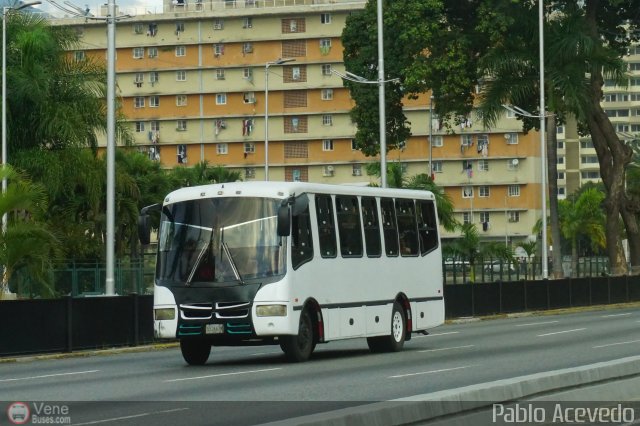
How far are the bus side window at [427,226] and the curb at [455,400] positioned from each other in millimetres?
14670

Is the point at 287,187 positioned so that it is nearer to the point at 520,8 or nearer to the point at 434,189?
Answer: the point at 520,8

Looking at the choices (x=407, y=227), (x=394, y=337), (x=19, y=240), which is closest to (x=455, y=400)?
(x=394, y=337)

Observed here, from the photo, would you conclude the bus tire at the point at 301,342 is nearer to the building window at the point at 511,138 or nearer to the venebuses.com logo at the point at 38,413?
the venebuses.com logo at the point at 38,413

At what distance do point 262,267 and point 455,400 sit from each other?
12.3 m

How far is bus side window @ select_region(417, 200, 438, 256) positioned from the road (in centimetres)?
205

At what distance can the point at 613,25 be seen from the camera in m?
63.9

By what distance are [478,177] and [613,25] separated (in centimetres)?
6616

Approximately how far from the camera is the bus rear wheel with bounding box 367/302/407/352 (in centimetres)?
2841

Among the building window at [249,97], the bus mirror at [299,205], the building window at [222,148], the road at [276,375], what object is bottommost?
the road at [276,375]

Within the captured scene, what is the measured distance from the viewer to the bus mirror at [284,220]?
2388cm

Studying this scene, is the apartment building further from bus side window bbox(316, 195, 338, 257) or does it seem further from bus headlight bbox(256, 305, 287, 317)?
→ bus headlight bbox(256, 305, 287, 317)

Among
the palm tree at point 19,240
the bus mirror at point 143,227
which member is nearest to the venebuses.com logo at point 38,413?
the bus mirror at point 143,227

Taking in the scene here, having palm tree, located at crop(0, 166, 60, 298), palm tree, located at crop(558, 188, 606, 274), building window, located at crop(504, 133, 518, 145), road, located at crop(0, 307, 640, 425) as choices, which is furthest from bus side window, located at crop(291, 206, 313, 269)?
building window, located at crop(504, 133, 518, 145)

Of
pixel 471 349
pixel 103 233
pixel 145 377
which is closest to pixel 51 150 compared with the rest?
pixel 103 233
